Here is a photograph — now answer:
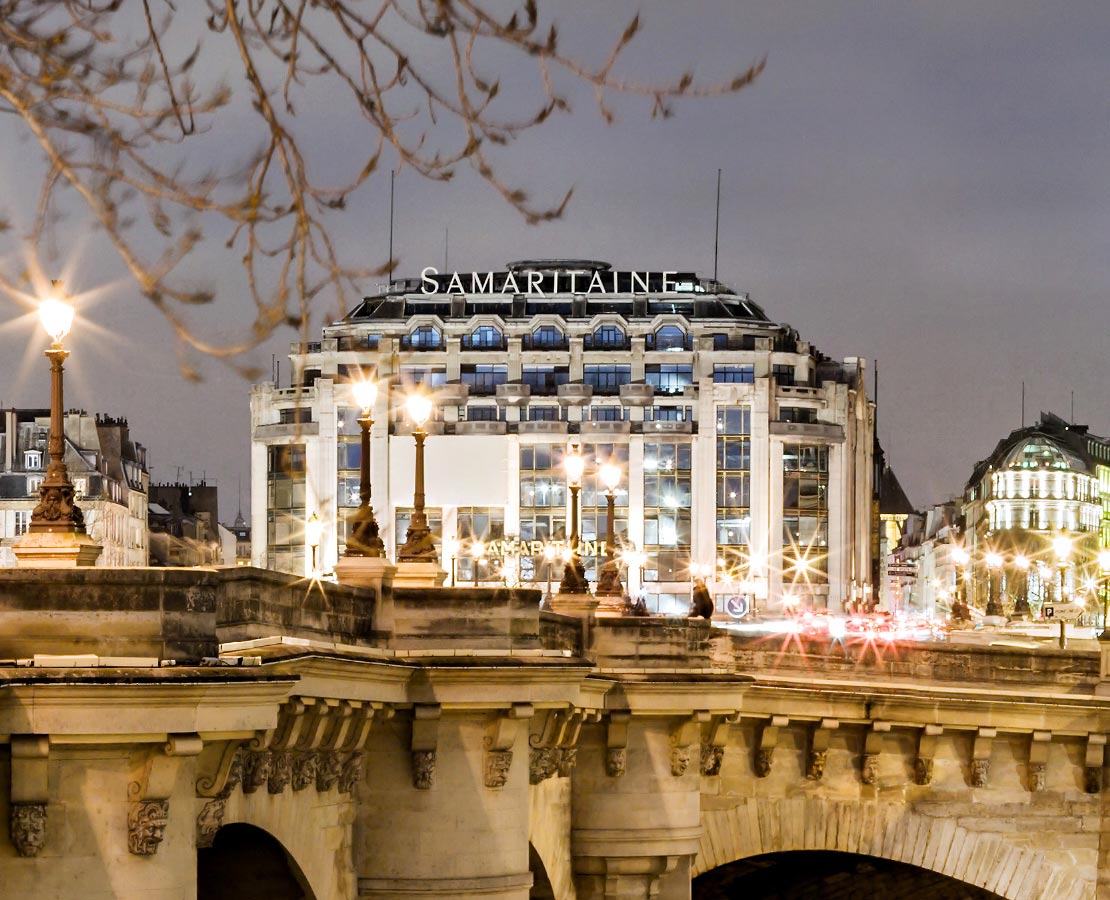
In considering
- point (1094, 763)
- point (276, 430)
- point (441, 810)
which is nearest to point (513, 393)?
point (276, 430)

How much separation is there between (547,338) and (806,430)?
1853cm

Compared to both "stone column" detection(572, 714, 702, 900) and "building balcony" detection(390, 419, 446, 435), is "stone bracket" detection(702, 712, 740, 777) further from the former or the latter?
"building balcony" detection(390, 419, 446, 435)

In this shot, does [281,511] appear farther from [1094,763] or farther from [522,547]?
[1094,763]

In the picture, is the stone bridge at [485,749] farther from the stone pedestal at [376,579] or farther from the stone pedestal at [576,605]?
the stone pedestal at [576,605]

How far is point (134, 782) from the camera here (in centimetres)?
2178

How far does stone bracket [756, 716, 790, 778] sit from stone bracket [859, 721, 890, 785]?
149 cm

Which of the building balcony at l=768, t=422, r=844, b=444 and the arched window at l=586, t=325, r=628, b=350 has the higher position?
the arched window at l=586, t=325, r=628, b=350

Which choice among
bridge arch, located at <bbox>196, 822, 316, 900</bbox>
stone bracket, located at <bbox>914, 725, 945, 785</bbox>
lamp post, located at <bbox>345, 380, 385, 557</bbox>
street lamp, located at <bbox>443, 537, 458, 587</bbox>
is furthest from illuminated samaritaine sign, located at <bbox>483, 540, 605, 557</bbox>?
bridge arch, located at <bbox>196, 822, 316, 900</bbox>

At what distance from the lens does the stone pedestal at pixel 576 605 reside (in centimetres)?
4038

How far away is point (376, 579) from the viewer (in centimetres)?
3036

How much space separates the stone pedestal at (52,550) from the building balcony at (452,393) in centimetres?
14775

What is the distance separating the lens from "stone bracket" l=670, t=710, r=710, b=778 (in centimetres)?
4059

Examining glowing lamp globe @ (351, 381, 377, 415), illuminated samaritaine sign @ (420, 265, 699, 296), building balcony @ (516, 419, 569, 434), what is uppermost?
illuminated samaritaine sign @ (420, 265, 699, 296)

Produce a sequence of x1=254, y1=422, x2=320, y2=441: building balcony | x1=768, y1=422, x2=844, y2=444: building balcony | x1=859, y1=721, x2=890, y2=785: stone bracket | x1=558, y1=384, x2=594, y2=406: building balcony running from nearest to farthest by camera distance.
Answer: x1=859, y1=721, x2=890, y2=785: stone bracket
x1=254, y1=422, x2=320, y2=441: building balcony
x1=768, y1=422, x2=844, y2=444: building balcony
x1=558, y1=384, x2=594, y2=406: building balcony
